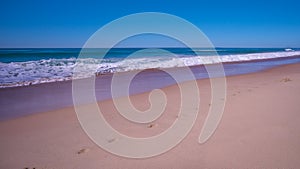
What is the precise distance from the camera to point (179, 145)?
141 inches

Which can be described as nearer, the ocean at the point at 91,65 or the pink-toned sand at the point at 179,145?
the pink-toned sand at the point at 179,145

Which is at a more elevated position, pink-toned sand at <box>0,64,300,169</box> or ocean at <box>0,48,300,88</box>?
ocean at <box>0,48,300,88</box>

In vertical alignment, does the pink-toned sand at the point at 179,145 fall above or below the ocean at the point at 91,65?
below

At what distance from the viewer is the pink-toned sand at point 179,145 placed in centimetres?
308

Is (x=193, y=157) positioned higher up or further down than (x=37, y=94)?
further down

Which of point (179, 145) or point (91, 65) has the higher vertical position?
point (91, 65)

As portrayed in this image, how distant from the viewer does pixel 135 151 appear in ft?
11.2

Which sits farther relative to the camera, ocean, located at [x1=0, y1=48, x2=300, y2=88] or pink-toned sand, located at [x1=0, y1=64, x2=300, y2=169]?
ocean, located at [x1=0, y1=48, x2=300, y2=88]

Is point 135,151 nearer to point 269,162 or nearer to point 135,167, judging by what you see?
point 135,167

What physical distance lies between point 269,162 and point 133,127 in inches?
91.8

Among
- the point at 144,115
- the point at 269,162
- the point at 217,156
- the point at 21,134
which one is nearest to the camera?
the point at 269,162

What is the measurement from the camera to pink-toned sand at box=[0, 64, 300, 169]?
10.1 feet

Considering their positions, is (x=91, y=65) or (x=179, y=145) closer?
(x=179, y=145)

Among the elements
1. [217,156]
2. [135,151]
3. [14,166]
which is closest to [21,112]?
[14,166]
